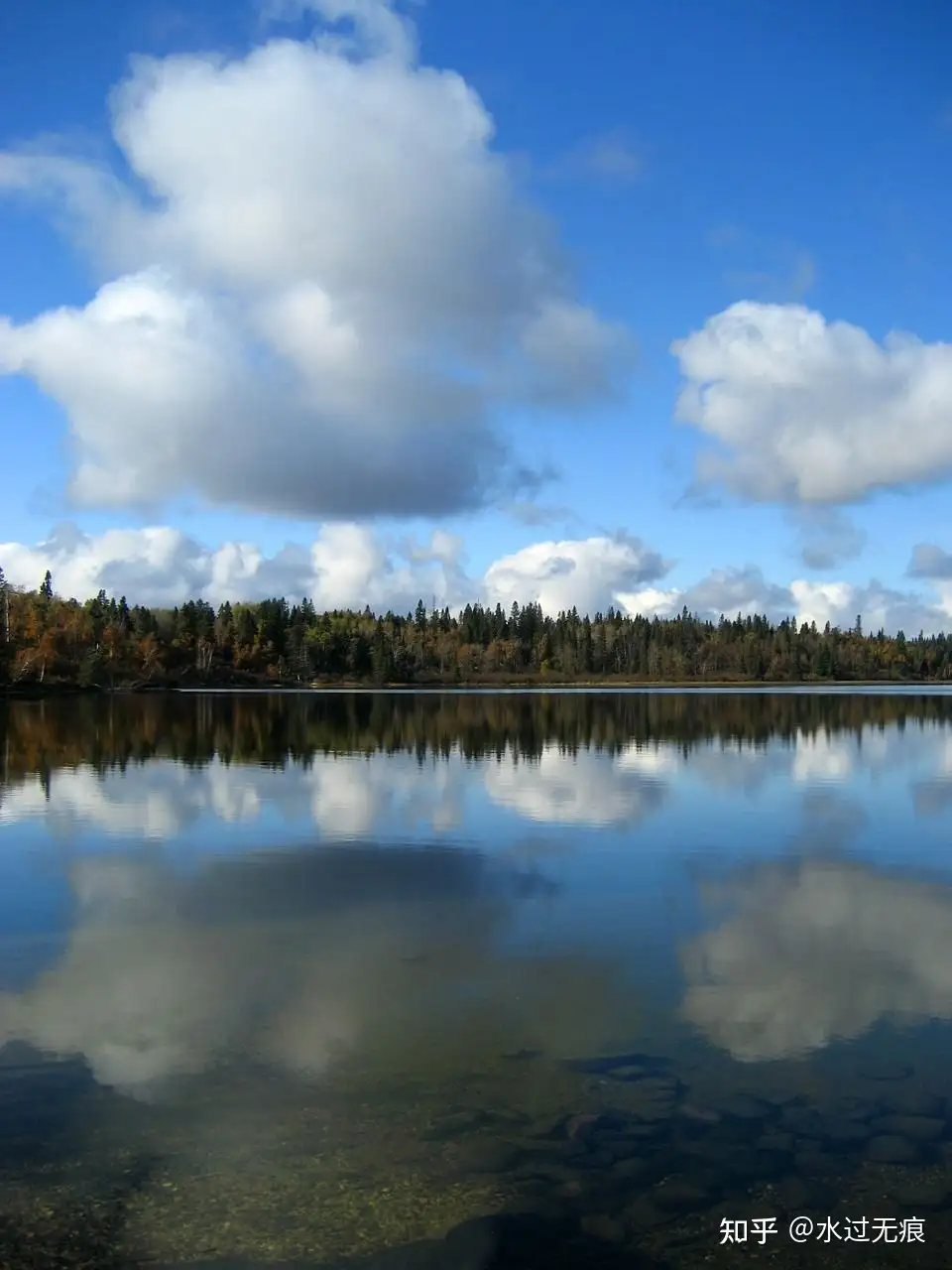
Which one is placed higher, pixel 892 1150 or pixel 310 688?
pixel 892 1150

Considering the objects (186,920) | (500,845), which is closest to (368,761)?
(500,845)

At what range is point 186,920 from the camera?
16156 millimetres

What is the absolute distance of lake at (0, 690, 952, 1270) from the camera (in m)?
7.80

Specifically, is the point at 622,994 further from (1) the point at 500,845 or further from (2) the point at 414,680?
(2) the point at 414,680

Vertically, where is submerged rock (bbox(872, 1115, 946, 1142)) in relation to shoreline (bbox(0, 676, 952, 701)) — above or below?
above

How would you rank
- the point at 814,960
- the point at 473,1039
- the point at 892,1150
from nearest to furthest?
the point at 892,1150 < the point at 473,1039 < the point at 814,960

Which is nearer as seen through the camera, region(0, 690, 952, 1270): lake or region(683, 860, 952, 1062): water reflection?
Answer: region(0, 690, 952, 1270): lake

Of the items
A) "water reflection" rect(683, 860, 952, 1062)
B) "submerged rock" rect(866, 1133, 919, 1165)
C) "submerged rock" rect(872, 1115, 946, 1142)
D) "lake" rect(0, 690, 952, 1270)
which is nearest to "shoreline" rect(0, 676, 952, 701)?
"lake" rect(0, 690, 952, 1270)

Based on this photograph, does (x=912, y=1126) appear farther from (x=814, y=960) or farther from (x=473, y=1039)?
(x=814, y=960)

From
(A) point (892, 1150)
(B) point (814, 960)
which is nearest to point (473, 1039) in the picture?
(A) point (892, 1150)

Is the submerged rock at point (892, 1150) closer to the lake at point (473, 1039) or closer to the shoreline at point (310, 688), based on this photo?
the lake at point (473, 1039)

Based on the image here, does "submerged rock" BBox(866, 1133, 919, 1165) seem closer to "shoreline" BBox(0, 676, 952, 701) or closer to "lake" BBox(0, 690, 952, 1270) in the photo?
"lake" BBox(0, 690, 952, 1270)

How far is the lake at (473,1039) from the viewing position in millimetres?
7805

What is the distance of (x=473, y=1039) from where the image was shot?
11266mm
